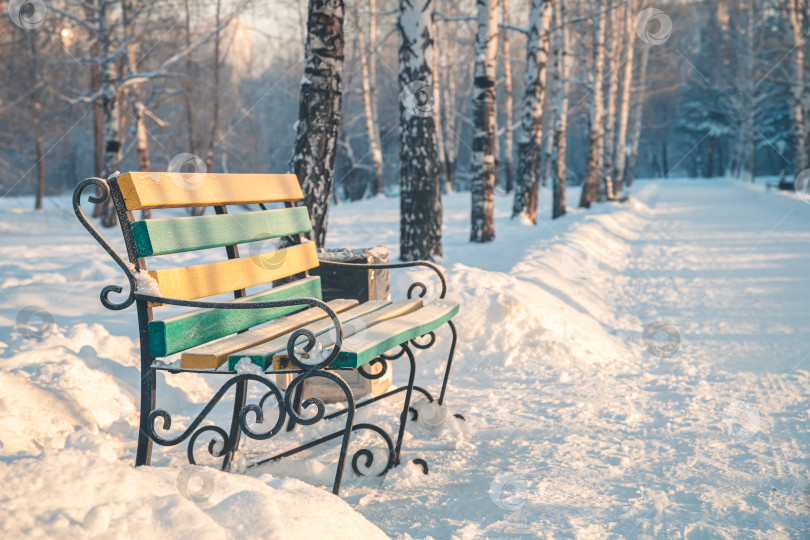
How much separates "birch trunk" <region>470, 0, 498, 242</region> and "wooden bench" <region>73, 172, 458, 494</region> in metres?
7.16

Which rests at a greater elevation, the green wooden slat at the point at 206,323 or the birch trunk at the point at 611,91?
the birch trunk at the point at 611,91

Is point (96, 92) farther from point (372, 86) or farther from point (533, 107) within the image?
point (372, 86)

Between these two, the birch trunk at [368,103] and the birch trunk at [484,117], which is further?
the birch trunk at [368,103]

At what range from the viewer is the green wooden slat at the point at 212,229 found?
2.43 meters

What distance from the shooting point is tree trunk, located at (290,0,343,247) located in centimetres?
557

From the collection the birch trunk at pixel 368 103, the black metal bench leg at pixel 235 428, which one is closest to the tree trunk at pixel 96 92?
the birch trunk at pixel 368 103

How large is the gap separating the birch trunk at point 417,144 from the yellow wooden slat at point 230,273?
4120 millimetres

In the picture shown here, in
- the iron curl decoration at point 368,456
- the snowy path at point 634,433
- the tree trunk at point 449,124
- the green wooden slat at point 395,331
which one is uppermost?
the tree trunk at point 449,124

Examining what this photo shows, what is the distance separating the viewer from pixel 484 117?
10.1 m

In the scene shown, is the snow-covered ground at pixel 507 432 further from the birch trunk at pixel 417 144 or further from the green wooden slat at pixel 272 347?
the birch trunk at pixel 417 144

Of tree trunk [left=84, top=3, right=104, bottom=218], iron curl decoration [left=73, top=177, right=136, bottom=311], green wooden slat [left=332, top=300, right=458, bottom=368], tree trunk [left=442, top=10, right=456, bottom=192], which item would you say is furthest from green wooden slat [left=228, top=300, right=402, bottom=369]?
tree trunk [left=442, top=10, right=456, bottom=192]

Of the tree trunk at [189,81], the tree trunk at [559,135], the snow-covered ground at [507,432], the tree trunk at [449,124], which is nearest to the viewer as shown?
the snow-covered ground at [507,432]

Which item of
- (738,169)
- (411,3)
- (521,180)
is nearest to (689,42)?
(738,169)

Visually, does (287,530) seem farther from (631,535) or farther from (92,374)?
(92,374)
